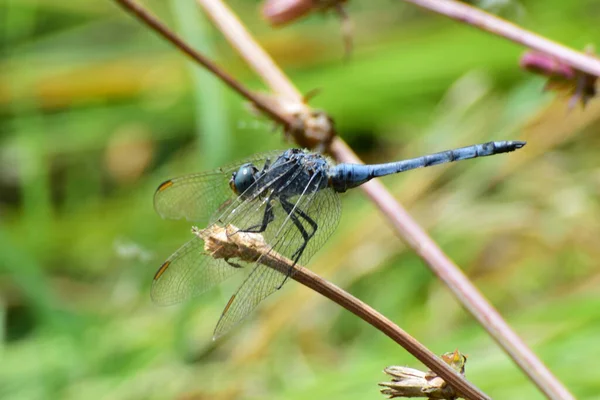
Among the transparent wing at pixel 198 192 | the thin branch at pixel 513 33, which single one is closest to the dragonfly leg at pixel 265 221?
the transparent wing at pixel 198 192

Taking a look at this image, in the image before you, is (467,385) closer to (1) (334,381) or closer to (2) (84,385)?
(1) (334,381)

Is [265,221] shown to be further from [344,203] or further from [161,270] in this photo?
[344,203]

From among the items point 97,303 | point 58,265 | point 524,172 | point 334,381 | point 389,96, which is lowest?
point 334,381

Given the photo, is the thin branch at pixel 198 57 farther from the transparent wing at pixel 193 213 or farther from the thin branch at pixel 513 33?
the thin branch at pixel 513 33

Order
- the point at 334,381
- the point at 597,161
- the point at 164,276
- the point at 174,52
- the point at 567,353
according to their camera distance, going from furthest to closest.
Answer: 1. the point at 174,52
2. the point at 597,161
3. the point at 334,381
4. the point at 567,353
5. the point at 164,276

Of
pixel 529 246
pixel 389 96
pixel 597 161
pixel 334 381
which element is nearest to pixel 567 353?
pixel 334 381

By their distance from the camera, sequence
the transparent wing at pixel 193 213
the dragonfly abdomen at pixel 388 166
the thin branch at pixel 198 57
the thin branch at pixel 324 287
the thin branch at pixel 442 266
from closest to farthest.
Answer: the thin branch at pixel 324 287 < the thin branch at pixel 442 266 < the transparent wing at pixel 193 213 < the thin branch at pixel 198 57 < the dragonfly abdomen at pixel 388 166
